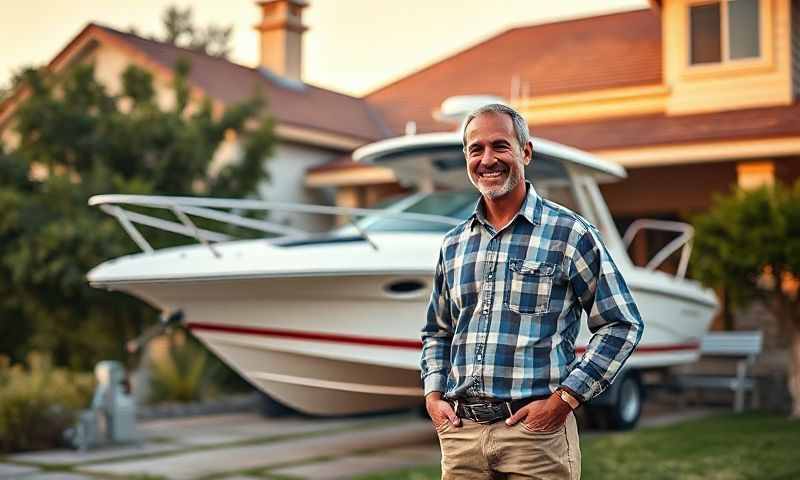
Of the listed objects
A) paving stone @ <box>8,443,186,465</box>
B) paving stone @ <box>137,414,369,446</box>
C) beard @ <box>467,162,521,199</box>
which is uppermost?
beard @ <box>467,162,521,199</box>

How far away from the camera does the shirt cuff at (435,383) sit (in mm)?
3084

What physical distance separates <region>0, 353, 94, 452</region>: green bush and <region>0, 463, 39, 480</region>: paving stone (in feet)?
2.56

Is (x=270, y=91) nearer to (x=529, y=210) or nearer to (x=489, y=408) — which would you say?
(x=529, y=210)

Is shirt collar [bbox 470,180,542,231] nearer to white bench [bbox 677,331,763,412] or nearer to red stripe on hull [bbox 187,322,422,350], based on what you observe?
red stripe on hull [bbox 187,322,422,350]

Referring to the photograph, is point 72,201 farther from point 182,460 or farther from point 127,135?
point 182,460

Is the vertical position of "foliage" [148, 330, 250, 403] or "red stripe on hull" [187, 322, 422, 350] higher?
"red stripe on hull" [187, 322, 422, 350]

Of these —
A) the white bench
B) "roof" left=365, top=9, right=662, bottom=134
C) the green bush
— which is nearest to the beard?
the green bush

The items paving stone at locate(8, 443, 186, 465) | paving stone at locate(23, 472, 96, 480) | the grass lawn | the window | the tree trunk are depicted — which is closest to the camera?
the grass lawn

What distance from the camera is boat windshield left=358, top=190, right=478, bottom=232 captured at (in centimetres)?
856

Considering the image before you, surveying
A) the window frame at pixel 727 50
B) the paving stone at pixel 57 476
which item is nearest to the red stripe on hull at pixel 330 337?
the paving stone at pixel 57 476

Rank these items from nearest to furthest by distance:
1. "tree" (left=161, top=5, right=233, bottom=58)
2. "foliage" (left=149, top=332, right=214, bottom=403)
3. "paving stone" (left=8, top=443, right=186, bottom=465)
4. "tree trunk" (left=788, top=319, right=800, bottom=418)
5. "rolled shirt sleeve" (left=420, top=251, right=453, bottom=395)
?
"rolled shirt sleeve" (left=420, top=251, right=453, bottom=395) → "paving stone" (left=8, top=443, right=186, bottom=465) → "tree trunk" (left=788, top=319, right=800, bottom=418) → "foliage" (left=149, top=332, right=214, bottom=403) → "tree" (left=161, top=5, right=233, bottom=58)

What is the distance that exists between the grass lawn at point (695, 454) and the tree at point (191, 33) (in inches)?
1641

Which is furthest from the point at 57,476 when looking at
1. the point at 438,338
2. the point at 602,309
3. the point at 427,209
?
the point at 602,309

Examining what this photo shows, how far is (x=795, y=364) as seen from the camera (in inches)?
413
